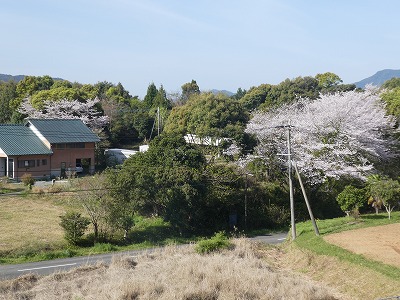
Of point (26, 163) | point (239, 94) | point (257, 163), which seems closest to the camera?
point (257, 163)

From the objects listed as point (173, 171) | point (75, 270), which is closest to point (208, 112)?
point (173, 171)

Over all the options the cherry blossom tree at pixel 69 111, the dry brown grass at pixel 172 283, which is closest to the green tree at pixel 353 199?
the dry brown grass at pixel 172 283

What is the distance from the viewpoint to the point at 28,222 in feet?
85.6

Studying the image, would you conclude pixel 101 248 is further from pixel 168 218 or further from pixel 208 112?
pixel 208 112

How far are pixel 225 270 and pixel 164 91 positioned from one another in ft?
209

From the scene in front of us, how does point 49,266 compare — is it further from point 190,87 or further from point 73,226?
point 190,87

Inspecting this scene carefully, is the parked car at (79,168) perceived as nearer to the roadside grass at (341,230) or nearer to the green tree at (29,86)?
the green tree at (29,86)

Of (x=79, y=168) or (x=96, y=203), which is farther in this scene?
(x=79, y=168)

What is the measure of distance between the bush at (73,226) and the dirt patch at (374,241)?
1136cm

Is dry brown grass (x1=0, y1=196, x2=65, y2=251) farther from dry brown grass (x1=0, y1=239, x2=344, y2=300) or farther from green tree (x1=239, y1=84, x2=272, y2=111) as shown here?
green tree (x1=239, y1=84, x2=272, y2=111)

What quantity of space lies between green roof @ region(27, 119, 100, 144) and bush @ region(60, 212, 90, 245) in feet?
57.5

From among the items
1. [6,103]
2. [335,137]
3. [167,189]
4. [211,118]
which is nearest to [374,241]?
[167,189]

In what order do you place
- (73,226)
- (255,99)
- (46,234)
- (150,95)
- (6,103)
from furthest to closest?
(150,95), (255,99), (6,103), (46,234), (73,226)

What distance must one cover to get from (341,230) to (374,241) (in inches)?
110
